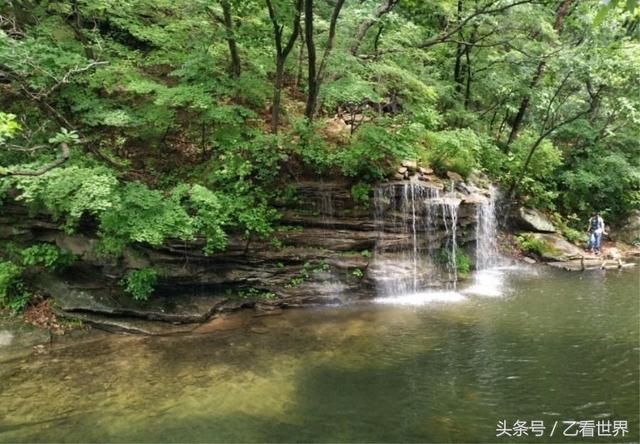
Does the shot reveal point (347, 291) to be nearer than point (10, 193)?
No

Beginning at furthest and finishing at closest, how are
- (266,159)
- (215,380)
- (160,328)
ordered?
1. (266,159)
2. (160,328)
3. (215,380)

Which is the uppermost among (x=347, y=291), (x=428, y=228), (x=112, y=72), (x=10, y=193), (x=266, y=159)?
(x=112, y=72)

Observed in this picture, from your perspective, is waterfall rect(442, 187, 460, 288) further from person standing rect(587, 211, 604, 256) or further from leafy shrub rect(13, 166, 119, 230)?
Answer: leafy shrub rect(13, 166, 119, 230)

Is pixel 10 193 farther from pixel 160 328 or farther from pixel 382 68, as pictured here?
pixel 382 68

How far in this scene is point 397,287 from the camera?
1134 centimetres

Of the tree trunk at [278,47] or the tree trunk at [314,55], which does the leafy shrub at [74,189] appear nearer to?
the tree trunk at [278,47]

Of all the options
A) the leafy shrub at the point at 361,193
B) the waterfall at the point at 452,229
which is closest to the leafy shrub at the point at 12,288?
the leafy shrub at the point at 361,193

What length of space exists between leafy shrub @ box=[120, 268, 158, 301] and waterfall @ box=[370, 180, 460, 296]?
4862 mm

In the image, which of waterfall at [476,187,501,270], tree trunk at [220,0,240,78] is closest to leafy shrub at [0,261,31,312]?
tree trunk at [220,0,240,78]

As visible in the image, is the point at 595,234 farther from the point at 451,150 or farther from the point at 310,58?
the point at 310,58

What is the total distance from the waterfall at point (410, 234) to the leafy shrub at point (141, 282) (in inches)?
191

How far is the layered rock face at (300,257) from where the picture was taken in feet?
30.9

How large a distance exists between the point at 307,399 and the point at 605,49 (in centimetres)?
1199

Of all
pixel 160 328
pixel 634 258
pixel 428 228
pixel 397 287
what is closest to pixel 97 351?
pixel 160 328
